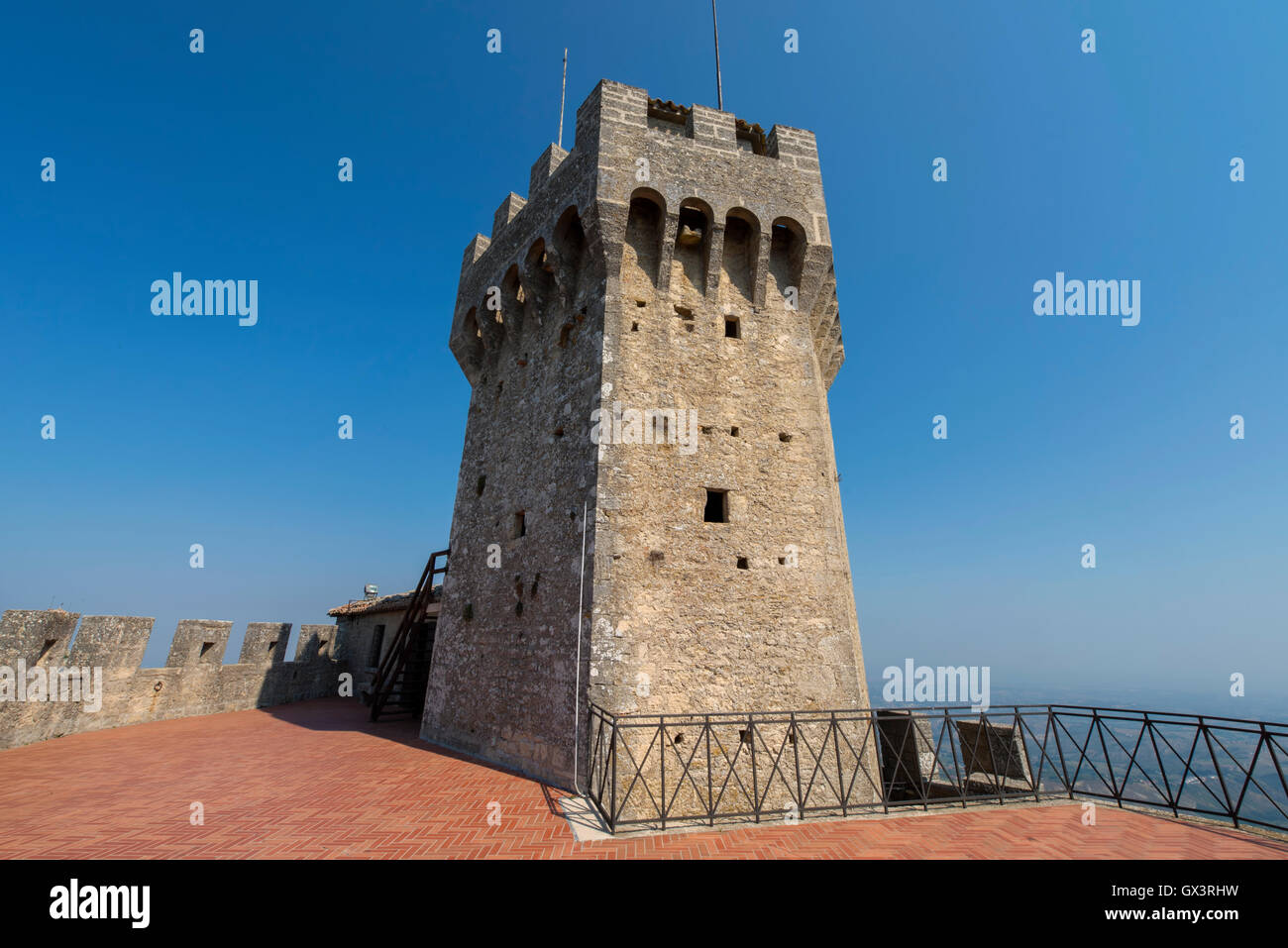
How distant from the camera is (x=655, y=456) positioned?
32.4ft

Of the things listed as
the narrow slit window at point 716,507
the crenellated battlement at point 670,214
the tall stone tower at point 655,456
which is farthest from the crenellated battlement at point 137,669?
the narrow slit window at point 716,507

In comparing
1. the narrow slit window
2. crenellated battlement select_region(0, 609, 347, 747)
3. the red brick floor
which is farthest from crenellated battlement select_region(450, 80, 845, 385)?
crenellated battlement select_region(0, 609, 347, 747)

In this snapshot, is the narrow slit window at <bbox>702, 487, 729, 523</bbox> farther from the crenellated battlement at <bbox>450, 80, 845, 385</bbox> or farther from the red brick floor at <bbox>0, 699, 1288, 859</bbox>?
the red brick floor at <bbox>0, 699, 1288, 859</bbox>

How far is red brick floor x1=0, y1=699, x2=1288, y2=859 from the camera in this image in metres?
5.72

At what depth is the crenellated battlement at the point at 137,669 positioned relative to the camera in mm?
10297

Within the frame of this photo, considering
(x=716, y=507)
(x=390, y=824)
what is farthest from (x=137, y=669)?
(x=716, y=507)

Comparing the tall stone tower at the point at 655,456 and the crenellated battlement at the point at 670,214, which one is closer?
the tall stone tower at the point at 655,456

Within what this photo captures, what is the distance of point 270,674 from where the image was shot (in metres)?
16.5

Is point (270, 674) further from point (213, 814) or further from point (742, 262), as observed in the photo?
point (742, 262)

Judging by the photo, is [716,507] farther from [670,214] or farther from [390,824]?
[390,824]

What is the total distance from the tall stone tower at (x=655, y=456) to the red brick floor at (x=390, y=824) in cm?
211

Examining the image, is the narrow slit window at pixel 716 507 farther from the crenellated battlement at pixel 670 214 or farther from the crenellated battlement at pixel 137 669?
the crenellated battlement at pixel 137 669
